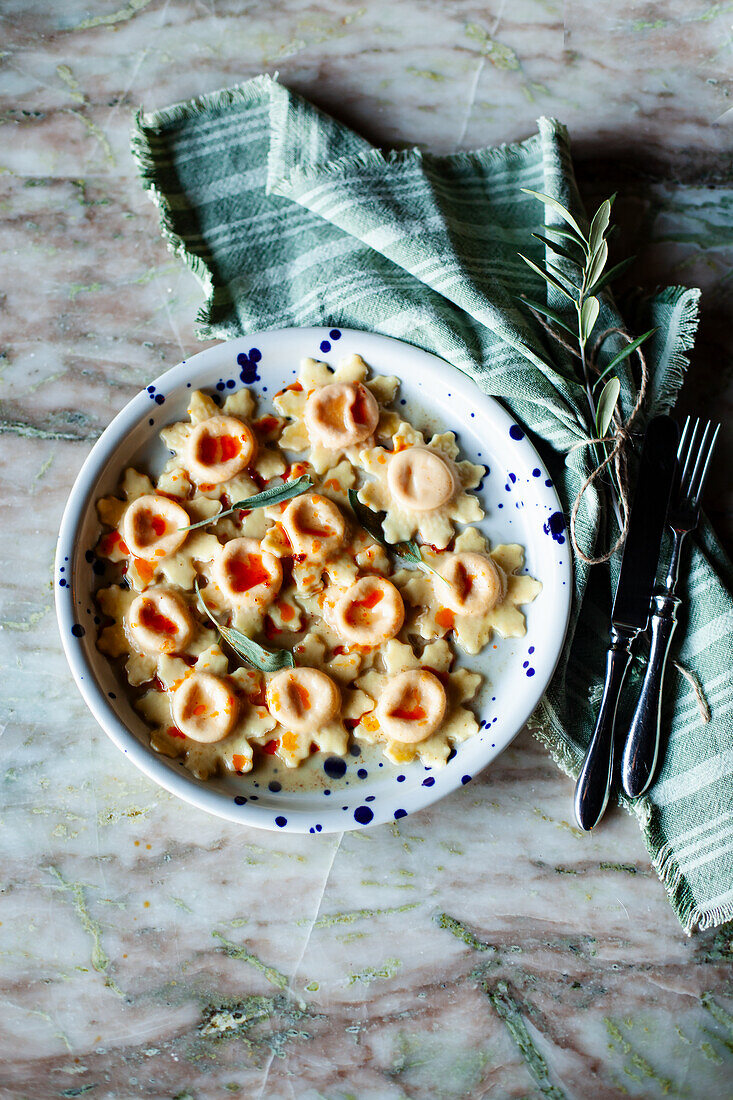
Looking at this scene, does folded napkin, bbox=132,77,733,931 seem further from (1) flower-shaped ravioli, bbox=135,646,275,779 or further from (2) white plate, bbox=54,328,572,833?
(1) flower-shaped ravioli, bbox=135,646,275,779

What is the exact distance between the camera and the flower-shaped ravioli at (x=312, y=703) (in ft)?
6.65

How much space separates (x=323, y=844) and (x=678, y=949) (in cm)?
108

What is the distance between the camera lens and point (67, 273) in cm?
235

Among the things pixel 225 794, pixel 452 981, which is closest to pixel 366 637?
pixel 225 794

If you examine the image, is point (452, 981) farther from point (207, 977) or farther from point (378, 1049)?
point (207, 977)

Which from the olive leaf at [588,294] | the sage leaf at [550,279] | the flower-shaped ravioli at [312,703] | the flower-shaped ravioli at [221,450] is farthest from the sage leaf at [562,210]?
the flower-shaped ravioli at [312,703]

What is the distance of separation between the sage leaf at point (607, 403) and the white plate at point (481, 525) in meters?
0.19

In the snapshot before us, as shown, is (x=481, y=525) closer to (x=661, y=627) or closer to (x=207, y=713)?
(x=661, y=627)

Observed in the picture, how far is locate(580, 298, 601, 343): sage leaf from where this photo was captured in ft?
6.43

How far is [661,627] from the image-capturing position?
2.08 m

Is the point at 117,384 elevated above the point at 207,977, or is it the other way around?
the point at 117,384

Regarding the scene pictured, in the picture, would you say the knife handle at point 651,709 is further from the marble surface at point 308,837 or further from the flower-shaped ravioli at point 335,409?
the flower-shaped ravioli at point 335,409

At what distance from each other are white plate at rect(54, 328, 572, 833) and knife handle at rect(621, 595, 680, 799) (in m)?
0.26

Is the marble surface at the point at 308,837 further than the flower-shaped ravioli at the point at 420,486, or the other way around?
the marble surface at the point at 308,837
